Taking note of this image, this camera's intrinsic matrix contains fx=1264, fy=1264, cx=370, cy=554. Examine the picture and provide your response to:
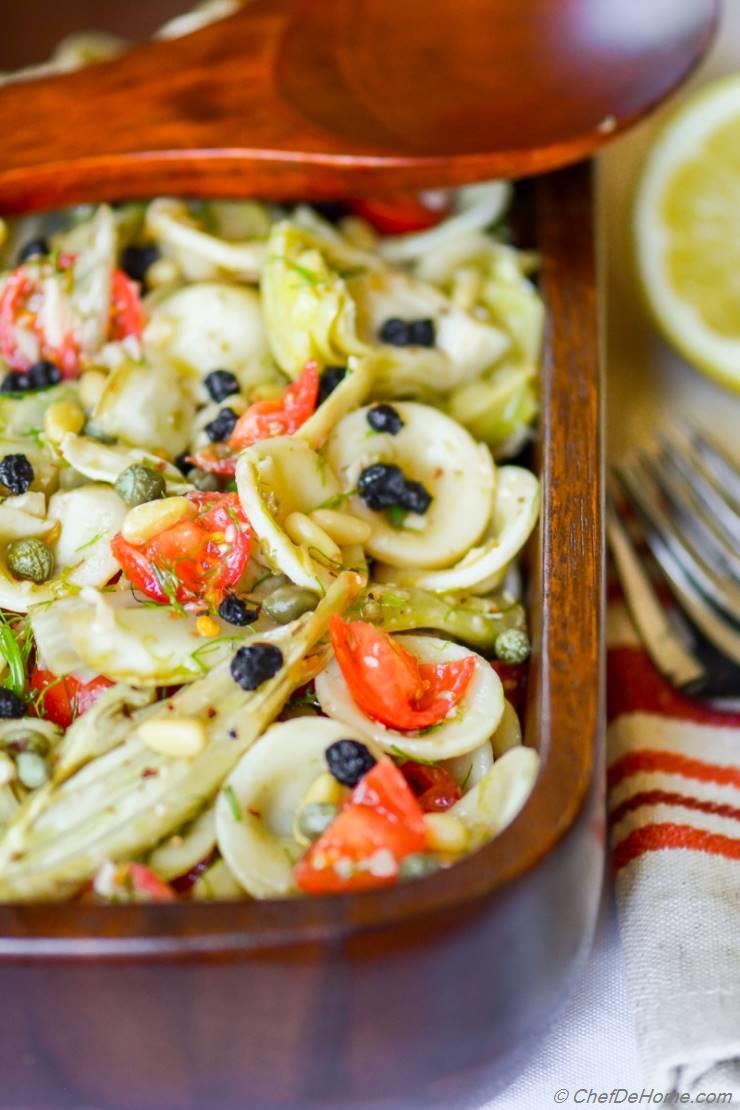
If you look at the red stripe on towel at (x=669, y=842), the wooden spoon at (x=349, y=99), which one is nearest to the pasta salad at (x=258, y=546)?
the wooden spoon at (x=349, y=99)

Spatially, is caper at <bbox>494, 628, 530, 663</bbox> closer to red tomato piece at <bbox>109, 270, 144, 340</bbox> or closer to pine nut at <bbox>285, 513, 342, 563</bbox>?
pine nut at <bbox>285, 513, 342, 563</bbox>

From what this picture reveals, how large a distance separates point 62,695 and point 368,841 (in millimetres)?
467

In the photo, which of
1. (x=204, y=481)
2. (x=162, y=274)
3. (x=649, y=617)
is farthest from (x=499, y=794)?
(x=162, y=274)

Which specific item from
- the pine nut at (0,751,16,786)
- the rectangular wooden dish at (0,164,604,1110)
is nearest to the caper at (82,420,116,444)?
the pine nut at (0,751,16,786)

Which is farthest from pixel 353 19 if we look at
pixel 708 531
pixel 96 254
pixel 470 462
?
pixel 708 531

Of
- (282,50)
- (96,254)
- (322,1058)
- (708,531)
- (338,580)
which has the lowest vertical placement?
(708,531)

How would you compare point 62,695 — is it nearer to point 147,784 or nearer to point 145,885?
point 147,784

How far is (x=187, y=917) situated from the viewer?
1206 millimetres

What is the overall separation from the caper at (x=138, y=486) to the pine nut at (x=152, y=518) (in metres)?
0.09

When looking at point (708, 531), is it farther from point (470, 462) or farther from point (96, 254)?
point (96, 254)

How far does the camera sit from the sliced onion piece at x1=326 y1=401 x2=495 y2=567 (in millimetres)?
1823

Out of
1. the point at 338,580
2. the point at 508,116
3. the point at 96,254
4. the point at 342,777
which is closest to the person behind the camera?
the point at 342,777

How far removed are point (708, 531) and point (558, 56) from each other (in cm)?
93

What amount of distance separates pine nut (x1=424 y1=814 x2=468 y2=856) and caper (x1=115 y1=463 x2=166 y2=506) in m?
0.61
